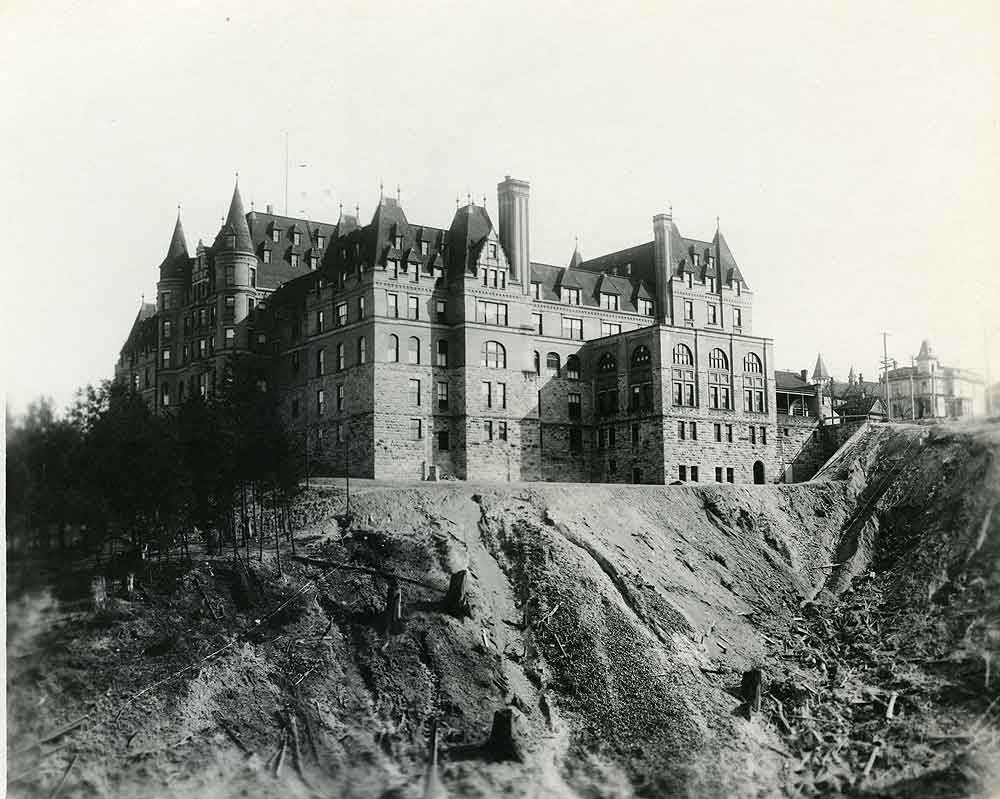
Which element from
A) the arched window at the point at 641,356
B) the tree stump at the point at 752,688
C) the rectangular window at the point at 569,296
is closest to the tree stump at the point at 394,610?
the tree stump at the point at 752,688

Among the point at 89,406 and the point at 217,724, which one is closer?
the point at 217,724

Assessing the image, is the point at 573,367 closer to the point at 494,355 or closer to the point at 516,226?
the point at 494,355

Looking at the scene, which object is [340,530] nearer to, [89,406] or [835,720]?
[89,406]

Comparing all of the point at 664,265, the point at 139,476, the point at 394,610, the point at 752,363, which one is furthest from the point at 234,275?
the point at 394,610

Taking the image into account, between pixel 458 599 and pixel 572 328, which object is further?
pixel 572 328

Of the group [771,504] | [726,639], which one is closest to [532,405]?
[771,504]

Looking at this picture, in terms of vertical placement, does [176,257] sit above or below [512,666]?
above

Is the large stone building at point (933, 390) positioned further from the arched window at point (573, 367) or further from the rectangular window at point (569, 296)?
the rectangular window at point (569, 296)
